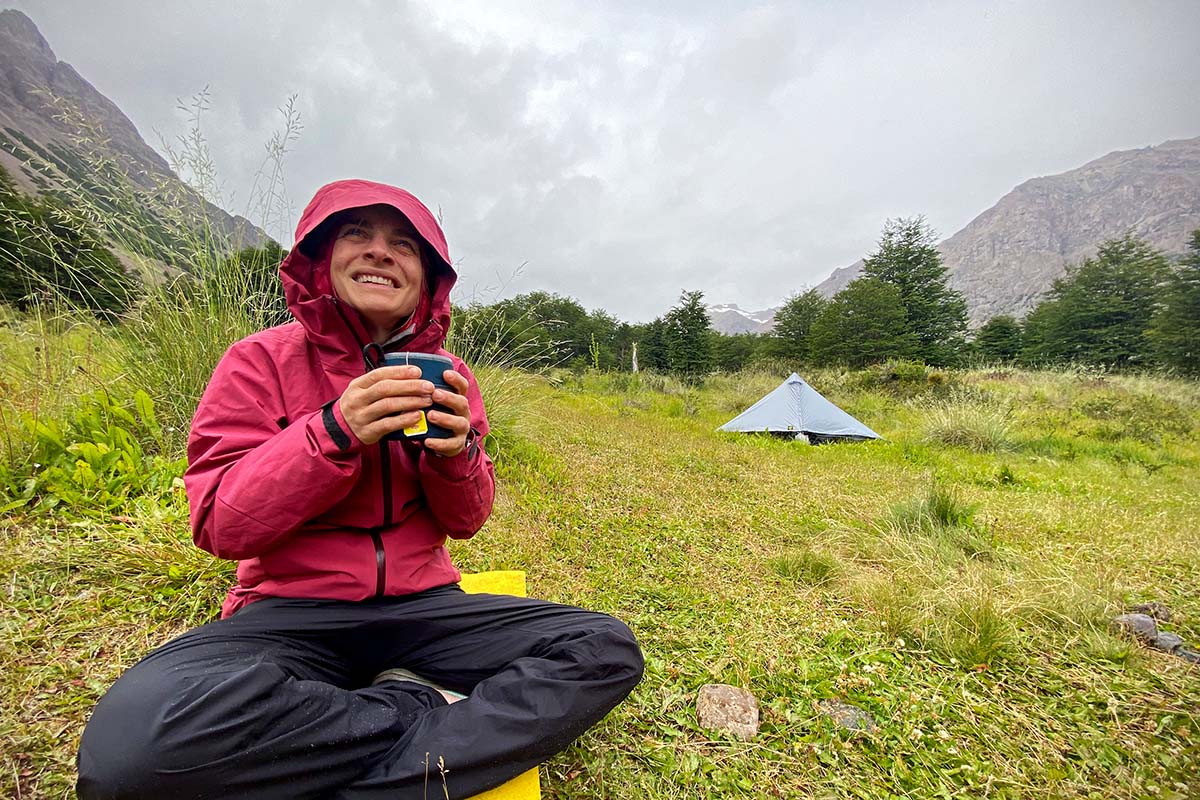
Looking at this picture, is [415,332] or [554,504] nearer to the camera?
[415,332]

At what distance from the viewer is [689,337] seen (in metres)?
14.9

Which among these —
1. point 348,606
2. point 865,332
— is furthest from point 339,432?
point 865,332

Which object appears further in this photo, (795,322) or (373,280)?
(795,322)

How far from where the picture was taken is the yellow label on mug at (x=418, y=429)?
104cm

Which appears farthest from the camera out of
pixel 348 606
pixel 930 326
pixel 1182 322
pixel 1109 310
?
pixel 930 326

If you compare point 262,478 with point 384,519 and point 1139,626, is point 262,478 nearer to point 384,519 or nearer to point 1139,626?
point 384,519

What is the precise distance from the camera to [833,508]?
3180 millimetres

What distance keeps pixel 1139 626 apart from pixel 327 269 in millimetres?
3109

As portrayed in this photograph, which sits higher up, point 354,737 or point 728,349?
point 728,349

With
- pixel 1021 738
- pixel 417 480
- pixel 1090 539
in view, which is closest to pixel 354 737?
pixel 417 480

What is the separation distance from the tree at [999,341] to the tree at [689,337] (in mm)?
17344

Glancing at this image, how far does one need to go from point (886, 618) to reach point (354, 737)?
5.96ft

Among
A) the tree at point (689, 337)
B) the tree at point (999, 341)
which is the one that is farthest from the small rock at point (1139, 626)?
the tree at point (999, 341)

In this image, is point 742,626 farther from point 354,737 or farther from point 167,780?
point 167,780
